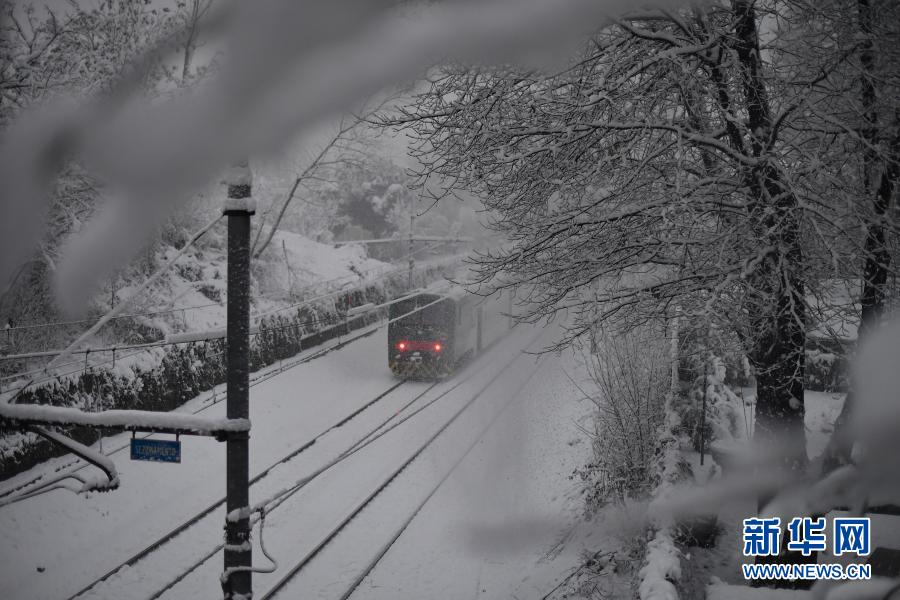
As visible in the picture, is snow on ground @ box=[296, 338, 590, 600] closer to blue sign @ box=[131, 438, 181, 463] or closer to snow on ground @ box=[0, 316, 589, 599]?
snow on ground @ box=[0, 316, 589, 599]

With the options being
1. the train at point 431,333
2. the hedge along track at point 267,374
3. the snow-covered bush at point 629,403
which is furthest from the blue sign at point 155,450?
the train at point 431,333

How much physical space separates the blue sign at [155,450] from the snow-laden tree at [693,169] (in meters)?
3.65

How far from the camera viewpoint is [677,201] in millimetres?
5141

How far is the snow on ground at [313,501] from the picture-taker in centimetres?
1030

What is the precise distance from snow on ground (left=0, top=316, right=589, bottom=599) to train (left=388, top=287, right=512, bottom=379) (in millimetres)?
1810

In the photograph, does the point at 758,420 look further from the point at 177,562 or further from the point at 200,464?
Answer: the point at 200,464

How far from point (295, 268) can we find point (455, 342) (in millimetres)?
7734

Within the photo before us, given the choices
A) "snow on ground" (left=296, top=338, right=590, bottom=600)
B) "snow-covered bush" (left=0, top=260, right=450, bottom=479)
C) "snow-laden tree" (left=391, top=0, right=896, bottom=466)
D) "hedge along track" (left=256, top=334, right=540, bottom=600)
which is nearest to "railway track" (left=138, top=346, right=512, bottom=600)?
"hedge along track" (left=256, top=334, right=540, bottom=600)

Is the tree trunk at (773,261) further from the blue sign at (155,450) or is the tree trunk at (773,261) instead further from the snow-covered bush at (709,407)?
the blue sign at (155,450)

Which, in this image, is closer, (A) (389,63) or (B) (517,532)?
(A) (389,63)

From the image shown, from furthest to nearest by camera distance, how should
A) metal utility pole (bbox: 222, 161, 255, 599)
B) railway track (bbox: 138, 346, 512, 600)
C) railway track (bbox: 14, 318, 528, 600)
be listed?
railway track (bbox: 14, 318, 528, 600) < railway track (bbox: 138, 346, 512, 600) < metal utility pole (bbox: 222, 161, 255, 599)

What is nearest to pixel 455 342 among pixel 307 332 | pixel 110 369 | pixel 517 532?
pixel 307 332

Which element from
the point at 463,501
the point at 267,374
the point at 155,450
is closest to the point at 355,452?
the point at 267,374

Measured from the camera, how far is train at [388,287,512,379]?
66.1 ft
